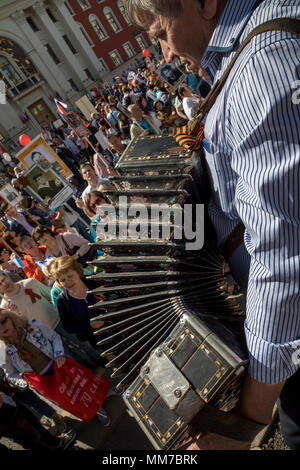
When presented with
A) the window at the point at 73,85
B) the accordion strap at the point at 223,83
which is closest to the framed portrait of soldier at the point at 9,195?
the accordion strap at the point at 223,83

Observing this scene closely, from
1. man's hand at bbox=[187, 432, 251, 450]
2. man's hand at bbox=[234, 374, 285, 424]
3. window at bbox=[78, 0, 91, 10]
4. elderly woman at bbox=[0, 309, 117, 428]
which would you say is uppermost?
window at bbox=[78, 0, 91, 10]

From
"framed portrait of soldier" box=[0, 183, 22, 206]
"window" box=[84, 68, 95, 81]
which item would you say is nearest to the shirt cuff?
"framed portrait of soldier" box=[0, 183, 22, 206]

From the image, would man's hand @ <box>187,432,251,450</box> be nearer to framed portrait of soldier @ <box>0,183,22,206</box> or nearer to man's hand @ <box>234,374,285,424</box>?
man's hand @ <box>234,374,285,424</box>

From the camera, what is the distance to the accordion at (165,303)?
3.51 feet

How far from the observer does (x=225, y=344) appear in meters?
1.07

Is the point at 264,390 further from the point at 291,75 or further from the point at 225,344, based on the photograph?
the point at 291,75

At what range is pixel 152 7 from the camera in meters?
0.99

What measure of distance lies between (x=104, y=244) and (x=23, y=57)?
3350cm

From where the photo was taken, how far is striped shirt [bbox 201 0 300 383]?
2.52ft

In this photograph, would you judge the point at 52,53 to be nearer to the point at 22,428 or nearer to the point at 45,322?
the point at 45,322

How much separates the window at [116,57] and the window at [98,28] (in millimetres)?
1671

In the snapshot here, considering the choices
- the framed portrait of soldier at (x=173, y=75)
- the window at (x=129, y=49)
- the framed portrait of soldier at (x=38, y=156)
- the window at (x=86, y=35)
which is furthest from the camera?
the window at (x=129, y=49)

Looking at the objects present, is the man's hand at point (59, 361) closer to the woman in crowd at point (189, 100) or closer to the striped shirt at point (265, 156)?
the striped shirt at point (265, 156)

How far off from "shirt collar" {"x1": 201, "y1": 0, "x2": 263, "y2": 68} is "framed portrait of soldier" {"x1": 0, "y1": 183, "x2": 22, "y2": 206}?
615 cm
